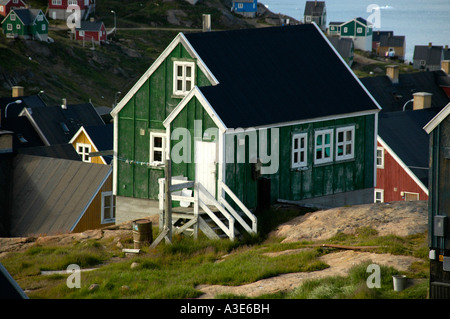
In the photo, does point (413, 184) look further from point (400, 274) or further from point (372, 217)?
point (400, 274)

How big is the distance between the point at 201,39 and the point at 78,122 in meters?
37.0

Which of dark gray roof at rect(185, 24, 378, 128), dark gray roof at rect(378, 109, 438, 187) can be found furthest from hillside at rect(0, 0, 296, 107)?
dark gray roof at rect(185, 24, 378, 128)

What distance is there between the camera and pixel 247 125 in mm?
30016

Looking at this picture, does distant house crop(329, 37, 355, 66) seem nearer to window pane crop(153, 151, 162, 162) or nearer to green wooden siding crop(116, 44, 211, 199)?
green wooden siding crop(116, 44, 211, 199)

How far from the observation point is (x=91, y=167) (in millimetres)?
38875

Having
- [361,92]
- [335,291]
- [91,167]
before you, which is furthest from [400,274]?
[91,167]

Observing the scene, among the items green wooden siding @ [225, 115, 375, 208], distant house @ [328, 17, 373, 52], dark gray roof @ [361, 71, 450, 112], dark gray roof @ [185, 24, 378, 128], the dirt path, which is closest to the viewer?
the dirt path

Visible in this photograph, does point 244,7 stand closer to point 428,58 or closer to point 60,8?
point 428,58

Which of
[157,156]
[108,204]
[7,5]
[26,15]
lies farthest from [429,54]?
[157,156]

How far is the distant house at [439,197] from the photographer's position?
20047mm

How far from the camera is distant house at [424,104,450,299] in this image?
65.8 ft

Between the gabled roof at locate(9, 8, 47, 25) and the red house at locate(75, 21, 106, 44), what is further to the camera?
the red house at locate(75, 21, 106, 44)

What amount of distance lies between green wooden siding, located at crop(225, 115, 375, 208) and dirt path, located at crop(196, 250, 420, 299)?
721 cm

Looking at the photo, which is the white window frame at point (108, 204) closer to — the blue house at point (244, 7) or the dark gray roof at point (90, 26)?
the dark gray roof at point (90, 26)
